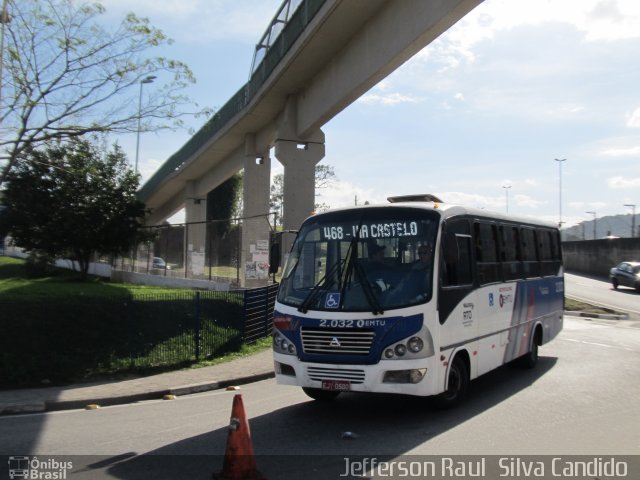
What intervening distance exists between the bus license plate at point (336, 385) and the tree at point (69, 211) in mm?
26164

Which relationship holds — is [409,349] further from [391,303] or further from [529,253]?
[529,253]

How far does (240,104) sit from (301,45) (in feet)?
28.9

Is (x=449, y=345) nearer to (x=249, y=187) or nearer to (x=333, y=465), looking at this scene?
(x=333, y=465)

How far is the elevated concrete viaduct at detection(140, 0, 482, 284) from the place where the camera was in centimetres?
1421

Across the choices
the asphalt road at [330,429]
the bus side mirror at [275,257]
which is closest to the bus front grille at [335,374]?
the asphalt road at [330,429]

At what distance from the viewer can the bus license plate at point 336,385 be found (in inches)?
276

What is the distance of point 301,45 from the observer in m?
17.0

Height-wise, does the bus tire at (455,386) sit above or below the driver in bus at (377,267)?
below

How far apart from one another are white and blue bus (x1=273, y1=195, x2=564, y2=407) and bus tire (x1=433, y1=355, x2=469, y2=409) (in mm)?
15

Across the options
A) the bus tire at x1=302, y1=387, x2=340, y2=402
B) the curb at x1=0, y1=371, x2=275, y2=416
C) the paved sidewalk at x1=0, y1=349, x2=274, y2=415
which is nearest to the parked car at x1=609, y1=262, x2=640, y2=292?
the paved sidewalk at x1=0, y1=349, x2=274, y2=415

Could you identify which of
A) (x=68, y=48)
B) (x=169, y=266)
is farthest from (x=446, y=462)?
(x=169, y=266)

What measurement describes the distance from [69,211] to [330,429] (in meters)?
27.6

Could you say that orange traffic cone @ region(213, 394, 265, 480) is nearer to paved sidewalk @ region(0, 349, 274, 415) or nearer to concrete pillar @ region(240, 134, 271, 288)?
paved sidewalk @ region(0, 349, 274, 415)

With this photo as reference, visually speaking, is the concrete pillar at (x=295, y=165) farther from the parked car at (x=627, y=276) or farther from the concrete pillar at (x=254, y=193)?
the parked car at (x=627, y=276)
